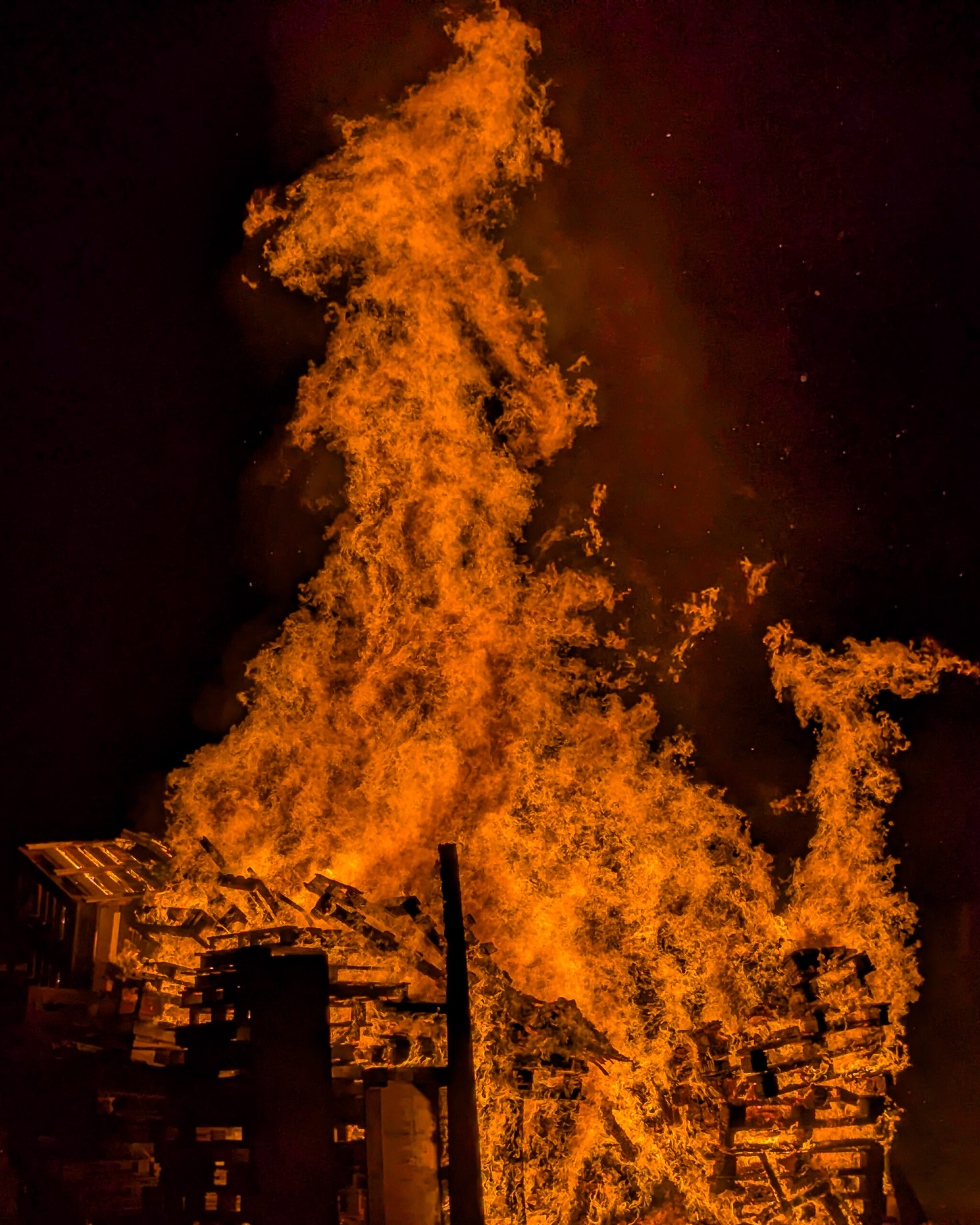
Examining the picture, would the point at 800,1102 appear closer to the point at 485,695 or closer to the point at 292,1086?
the point at 292,1086

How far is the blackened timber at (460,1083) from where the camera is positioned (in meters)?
3.31

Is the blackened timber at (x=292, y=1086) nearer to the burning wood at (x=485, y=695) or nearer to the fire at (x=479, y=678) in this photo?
the burning wood at (x=485, y=695)

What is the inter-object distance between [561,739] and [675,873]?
2.86ft

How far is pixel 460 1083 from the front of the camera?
3.43 metres

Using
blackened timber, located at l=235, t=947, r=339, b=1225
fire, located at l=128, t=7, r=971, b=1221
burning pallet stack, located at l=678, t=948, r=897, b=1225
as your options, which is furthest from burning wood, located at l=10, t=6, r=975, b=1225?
blackened timber, located at l=235, t=947, r=339, b=1225

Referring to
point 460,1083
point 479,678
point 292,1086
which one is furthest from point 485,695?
point 292,1086

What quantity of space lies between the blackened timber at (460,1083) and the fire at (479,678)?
92 cm

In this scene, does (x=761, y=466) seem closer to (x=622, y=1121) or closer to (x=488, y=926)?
(x=488, y=926)

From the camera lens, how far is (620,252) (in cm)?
508

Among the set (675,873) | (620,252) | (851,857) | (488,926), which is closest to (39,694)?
(488,926)

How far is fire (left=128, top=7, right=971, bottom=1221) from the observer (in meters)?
4.79

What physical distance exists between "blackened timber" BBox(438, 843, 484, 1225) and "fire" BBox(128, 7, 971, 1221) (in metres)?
0.92

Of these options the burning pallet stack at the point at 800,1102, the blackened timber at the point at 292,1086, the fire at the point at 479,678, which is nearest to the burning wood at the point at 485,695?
the fire at the point at 479,678

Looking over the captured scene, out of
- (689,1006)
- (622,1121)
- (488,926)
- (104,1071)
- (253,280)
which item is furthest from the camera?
(253,280)
